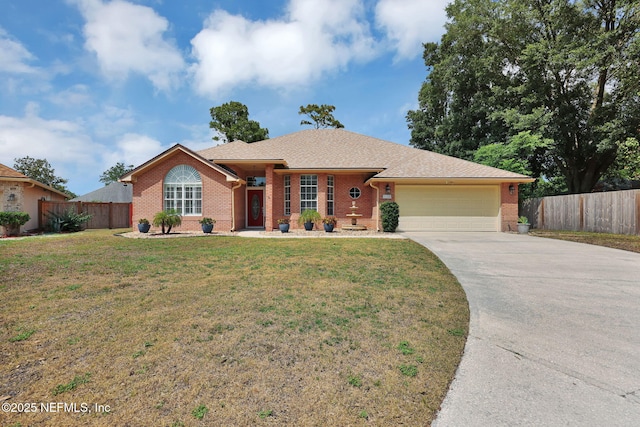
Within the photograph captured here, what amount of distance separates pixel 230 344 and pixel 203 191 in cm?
1287

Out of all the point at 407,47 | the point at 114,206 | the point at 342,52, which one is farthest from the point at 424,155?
the point at 114,206

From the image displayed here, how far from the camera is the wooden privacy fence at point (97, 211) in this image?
17.0 m

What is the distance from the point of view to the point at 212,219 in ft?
48.1

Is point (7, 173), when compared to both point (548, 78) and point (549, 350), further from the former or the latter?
point (548, 78)

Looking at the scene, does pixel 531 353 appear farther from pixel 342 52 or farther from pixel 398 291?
pixel 342 52

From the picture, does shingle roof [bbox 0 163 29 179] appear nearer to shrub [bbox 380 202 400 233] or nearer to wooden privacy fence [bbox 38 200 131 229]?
wooden privacy fence [bbox 38 200 131 229]

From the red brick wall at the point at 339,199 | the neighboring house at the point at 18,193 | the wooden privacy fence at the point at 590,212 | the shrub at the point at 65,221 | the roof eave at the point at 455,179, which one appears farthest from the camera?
the red brick wall at the point at 339,199

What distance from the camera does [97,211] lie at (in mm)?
19234

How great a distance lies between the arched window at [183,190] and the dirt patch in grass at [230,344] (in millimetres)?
8626

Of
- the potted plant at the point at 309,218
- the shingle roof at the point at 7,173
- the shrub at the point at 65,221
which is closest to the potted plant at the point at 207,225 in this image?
the potted plant at the point at 309,218

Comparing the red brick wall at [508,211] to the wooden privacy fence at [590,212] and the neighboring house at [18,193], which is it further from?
the neighboring house at [18,193]

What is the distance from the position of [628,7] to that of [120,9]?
26.2 m

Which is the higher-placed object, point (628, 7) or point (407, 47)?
point (628, 7)

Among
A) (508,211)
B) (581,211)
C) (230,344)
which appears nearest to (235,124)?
(508,211)
